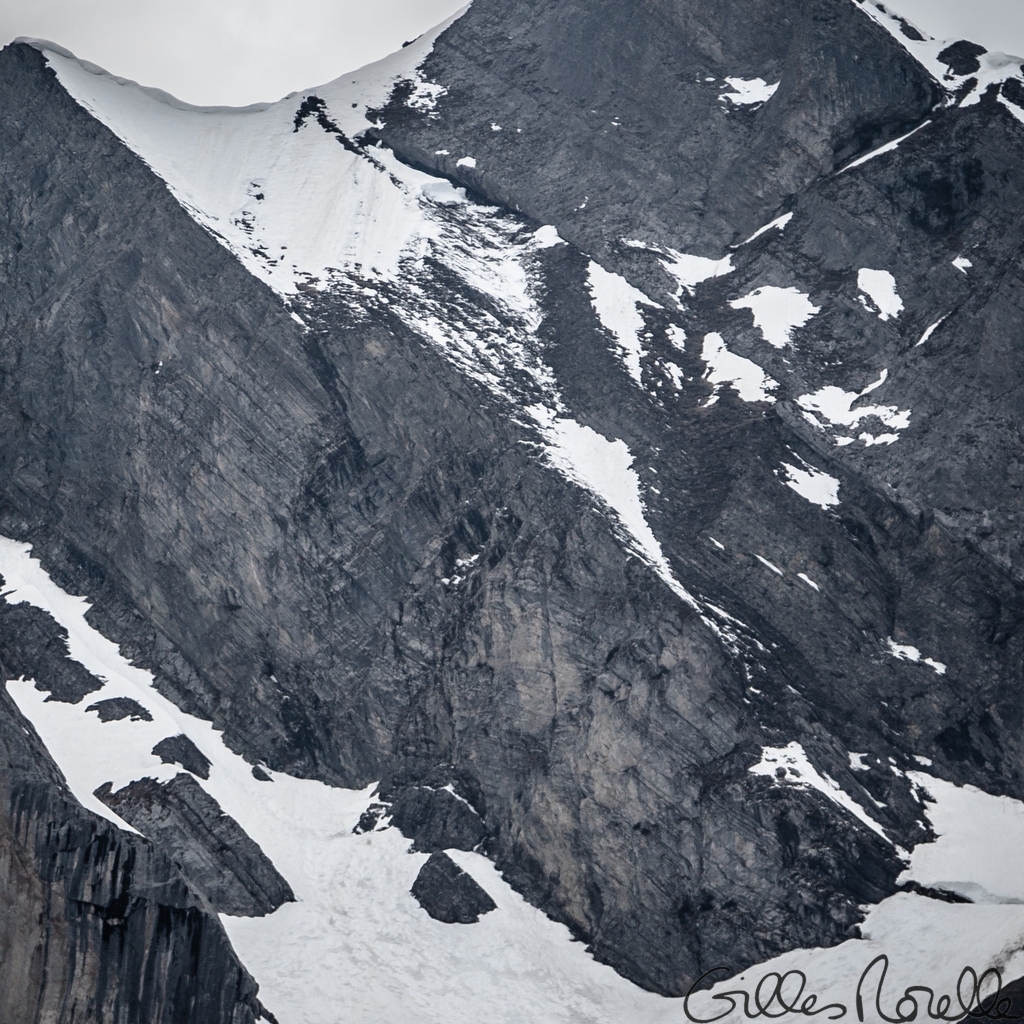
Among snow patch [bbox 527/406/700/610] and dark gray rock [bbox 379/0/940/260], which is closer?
snow patch [bbox 527/406/700/610]

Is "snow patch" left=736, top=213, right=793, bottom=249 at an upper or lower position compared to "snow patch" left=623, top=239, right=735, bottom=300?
upper

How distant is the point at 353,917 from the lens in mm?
52094

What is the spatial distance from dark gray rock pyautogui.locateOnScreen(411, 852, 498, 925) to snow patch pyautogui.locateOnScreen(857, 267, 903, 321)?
1161 inches

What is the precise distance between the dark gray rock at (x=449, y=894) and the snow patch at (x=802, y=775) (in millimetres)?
10592

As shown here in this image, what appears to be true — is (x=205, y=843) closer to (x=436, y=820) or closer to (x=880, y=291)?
(x=436, y=820)

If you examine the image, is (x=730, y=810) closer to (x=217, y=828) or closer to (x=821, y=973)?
(x=821, y=973)

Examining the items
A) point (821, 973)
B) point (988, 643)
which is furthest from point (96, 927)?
point (988, 643)

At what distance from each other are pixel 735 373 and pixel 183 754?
91.7 ft

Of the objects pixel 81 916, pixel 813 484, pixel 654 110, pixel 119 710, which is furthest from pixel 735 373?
pixel 81 916

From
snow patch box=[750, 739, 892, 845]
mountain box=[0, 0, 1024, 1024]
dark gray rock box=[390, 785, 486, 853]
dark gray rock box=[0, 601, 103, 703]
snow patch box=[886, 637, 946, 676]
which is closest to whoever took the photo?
snow patch box=[750, 739, 892, 845]

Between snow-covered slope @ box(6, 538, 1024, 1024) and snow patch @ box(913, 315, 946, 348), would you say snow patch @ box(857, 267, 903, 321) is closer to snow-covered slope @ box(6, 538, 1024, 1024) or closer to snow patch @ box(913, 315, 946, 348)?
snow patch @ box(913, 315, 946, 348)

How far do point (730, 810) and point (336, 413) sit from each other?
931 inches

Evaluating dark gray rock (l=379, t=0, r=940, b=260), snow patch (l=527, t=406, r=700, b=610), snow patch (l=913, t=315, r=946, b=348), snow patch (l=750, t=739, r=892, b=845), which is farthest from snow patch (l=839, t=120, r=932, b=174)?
snow patch (l=750, t=739, r=892, b=845)

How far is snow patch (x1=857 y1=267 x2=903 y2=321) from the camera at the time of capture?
211 ft
